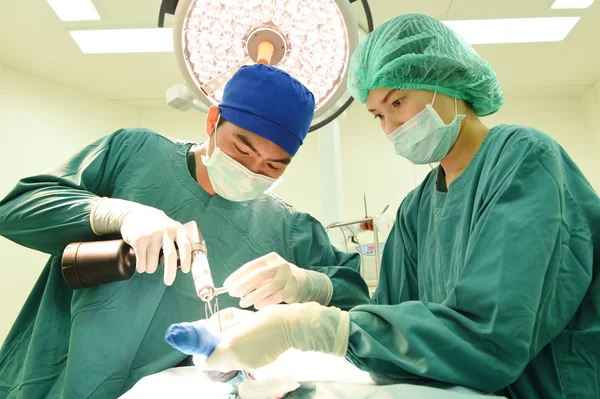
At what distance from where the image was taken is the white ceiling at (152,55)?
8.75 ft

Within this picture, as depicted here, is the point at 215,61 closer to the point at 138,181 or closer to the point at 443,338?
the point at 138,181

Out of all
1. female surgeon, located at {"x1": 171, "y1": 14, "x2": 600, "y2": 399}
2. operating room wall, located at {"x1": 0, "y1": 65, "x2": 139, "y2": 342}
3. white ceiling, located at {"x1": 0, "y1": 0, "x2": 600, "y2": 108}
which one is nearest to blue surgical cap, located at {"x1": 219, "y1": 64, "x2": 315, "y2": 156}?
female surgeon, located at {"x1": 171, "y1": 14, "x2": 600, "y2": 399}

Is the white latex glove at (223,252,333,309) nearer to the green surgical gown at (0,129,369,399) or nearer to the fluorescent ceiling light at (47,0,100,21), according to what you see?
the green surgical gown at (0,129,369,399)

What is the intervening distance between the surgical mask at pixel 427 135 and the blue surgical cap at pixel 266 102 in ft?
0.94

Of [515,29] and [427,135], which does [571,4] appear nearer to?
[515,29]

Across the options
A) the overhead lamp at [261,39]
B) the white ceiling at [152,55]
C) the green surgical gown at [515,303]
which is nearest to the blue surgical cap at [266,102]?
the overhead lamp at [261,39]

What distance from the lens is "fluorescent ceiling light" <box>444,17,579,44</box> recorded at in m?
2.80

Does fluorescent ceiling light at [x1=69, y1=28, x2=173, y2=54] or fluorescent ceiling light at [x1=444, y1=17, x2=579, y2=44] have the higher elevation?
fluorescent ceiling light at [x1=69, y1=28, x2=173, y2=54]

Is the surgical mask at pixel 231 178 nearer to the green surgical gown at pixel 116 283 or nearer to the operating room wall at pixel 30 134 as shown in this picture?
the green surgical gown at pixel 116 283

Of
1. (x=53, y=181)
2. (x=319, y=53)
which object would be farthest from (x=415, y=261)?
(x=53, y=181)

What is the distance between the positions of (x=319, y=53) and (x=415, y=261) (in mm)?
671

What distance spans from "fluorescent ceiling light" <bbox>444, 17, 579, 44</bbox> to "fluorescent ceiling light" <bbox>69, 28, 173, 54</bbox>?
5.87 feet

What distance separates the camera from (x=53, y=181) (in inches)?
47.1

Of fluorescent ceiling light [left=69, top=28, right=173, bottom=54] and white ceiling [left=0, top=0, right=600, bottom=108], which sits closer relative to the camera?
white ceiling [left=0, top=0, right=600, bottom=108]
